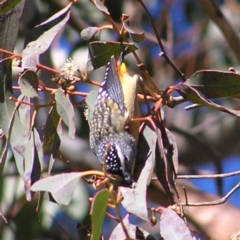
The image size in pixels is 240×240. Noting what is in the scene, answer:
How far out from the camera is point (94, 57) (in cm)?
217

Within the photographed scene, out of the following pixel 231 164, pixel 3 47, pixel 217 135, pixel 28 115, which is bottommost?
pixel 231 164

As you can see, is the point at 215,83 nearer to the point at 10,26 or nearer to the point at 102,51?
the point at 102,51

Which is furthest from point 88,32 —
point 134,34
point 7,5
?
point 7,5

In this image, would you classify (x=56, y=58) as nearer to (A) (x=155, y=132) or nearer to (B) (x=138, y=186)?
(A) (x=155, y=132)

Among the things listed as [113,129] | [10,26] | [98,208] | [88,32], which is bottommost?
[113,129]

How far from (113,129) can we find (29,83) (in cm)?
62

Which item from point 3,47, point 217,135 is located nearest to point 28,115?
point 3,47

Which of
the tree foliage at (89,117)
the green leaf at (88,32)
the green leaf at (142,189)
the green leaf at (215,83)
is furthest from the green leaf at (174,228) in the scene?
the green leaf at (88,32)

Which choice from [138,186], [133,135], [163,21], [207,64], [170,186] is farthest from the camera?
[207,64]

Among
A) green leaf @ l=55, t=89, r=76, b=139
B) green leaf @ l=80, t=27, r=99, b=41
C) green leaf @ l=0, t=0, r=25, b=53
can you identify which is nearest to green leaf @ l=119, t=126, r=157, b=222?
green leaf @ l=55, t=89, r=76, b=139

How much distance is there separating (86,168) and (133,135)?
1.48 metres

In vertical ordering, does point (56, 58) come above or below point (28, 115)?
below

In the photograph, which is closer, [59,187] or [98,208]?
[98,208]

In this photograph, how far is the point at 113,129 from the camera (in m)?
2.47
